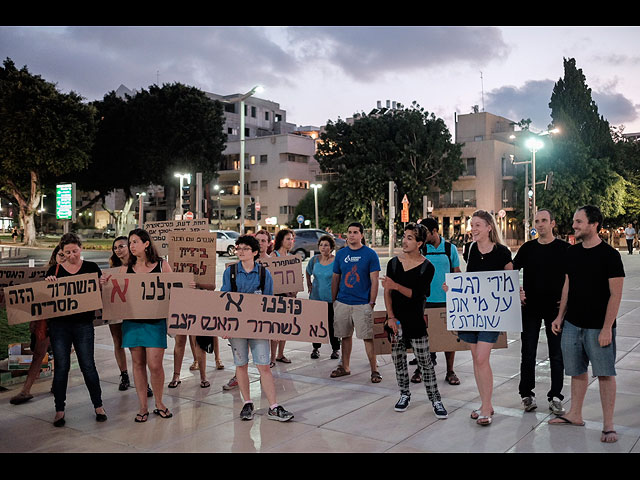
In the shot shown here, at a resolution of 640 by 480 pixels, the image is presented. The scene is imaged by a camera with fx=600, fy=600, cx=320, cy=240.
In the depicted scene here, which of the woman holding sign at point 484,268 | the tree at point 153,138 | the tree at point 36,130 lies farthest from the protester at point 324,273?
the tree at point 153,138

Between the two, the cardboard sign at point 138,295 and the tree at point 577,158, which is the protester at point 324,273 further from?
the tree at point 577,158

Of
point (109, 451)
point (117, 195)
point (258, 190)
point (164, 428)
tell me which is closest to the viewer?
point (109, 451)

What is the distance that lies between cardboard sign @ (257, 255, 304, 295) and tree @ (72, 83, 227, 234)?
43.2 meters

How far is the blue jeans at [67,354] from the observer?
5.74 metres

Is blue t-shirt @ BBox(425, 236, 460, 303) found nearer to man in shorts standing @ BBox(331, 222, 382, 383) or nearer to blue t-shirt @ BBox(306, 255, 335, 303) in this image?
man in shorts standing @ BBox(331, 222, 382, 383)

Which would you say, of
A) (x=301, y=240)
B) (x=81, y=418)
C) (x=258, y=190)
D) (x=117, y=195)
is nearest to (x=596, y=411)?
(x=81, y=418)

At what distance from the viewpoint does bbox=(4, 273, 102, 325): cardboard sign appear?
18.9 ft

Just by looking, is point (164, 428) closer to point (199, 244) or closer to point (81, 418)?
point (81, 418)

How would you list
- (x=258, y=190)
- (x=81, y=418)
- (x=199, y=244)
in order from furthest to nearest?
(x=258, y=190), (x=199, y=244), (x=81, y=418)


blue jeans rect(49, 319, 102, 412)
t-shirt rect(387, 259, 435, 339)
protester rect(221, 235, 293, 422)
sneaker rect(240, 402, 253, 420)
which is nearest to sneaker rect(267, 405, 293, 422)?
protester rect(221, 235, 293, 422)

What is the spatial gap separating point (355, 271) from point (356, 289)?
0.72 feet

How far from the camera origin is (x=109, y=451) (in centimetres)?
496
